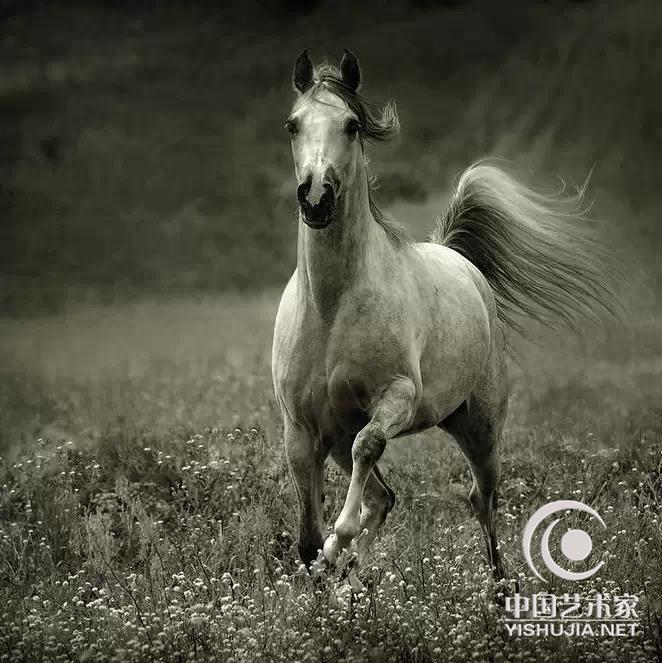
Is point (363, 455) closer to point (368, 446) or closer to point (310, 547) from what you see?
point (368, 446)

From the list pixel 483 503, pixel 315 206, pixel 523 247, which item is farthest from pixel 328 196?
pixel 523 247

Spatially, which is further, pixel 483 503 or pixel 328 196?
pixel 483 503

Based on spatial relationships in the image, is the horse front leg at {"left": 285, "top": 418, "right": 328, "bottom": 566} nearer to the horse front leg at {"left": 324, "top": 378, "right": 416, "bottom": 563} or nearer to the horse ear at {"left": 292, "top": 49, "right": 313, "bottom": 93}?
the horse front leg at {"left": 324, "top": 378, "right": 416, "bottom": 563}

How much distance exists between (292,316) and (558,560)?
1.98 meters

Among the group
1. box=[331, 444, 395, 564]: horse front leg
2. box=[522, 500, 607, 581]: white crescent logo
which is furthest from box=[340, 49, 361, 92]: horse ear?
box=[522, 500, 607, 581]: white crescent logo

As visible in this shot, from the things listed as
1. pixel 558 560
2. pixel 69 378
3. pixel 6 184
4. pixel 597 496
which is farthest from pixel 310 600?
pixel 6 184

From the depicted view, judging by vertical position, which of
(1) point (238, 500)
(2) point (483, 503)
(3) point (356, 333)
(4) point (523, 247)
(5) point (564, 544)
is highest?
(4) point (523, 247)

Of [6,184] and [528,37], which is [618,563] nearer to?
[528,37]

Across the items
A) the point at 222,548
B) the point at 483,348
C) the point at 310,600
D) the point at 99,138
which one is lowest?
the point at 310,600

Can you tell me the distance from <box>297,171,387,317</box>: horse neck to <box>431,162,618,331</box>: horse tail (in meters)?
1.70

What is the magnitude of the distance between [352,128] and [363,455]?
1306 millimetres

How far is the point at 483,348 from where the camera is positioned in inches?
207

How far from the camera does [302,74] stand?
4.52 metres

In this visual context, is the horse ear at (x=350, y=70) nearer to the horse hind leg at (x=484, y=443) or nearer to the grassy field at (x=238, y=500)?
the horse hind leg at (x=484, y=443)
